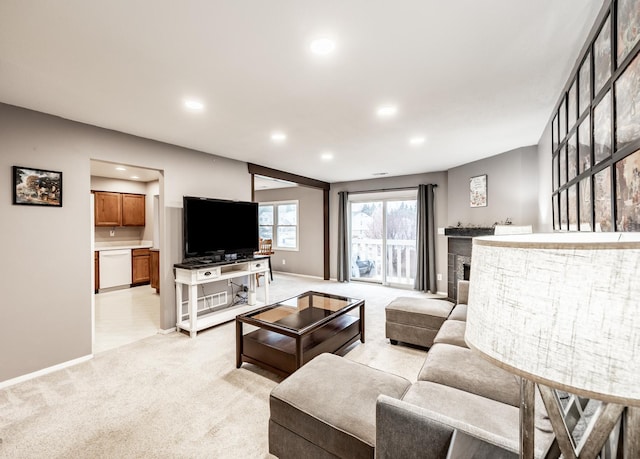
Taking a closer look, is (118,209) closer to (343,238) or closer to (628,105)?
(343,238)

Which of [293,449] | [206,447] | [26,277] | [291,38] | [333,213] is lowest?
[206,447]

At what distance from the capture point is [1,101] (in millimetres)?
2395

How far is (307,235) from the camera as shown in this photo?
7203mm

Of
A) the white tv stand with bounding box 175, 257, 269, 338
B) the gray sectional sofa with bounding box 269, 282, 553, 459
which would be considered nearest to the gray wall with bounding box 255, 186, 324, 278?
the white tv stand with bounding box 175, 257, 269, 338

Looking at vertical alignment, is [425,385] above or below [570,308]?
below

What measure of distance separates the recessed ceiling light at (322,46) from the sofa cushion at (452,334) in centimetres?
219

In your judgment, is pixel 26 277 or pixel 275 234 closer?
pixel 26 277

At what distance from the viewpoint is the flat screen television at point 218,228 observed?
3.64m

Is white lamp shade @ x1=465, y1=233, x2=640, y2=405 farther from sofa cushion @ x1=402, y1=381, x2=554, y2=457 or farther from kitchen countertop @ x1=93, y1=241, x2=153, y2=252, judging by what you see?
kitchen countertop @ x1=93, y1=241, x2=153, y2=252

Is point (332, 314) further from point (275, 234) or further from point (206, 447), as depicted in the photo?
point (275, 234)

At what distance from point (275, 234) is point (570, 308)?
758 centimetres

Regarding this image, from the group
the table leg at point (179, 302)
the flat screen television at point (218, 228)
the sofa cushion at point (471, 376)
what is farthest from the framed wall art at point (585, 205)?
the table leg at point (179, 302)

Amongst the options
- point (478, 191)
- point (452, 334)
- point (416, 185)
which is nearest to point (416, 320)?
point (452, 334)

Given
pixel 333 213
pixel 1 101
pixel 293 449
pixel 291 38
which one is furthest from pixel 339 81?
pixel 333 213
